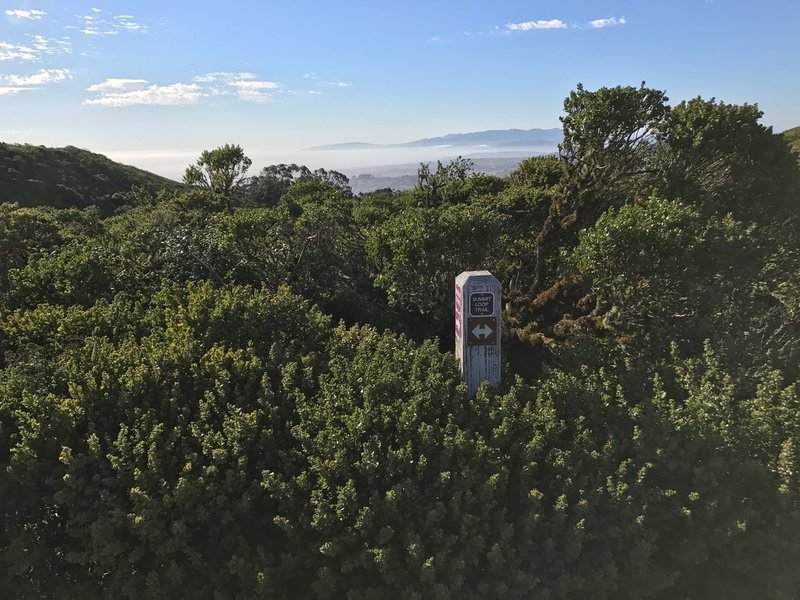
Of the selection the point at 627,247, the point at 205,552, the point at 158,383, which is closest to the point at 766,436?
the point at 627,247

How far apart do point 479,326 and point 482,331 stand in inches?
2.6

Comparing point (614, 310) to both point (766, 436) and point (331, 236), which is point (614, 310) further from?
point (331, 236)

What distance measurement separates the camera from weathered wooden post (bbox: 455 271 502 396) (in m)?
5.50

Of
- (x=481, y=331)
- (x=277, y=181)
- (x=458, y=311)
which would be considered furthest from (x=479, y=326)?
(x=277, y=181)

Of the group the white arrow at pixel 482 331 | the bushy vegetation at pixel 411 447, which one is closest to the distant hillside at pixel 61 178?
the bushy vegetation at pixel 411 447

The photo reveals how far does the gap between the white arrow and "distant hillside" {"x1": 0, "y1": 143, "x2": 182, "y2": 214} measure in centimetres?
3964

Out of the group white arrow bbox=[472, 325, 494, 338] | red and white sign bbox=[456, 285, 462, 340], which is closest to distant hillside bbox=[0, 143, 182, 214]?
red and white sign bbox=[456, 285, 462, 340]

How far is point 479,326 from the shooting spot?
5605 millimetres

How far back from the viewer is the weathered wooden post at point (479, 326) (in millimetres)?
5504

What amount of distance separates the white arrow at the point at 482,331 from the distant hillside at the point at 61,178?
39.6m

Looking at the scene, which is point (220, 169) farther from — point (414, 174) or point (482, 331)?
point (482, 331)

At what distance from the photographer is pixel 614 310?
7578 millimetres

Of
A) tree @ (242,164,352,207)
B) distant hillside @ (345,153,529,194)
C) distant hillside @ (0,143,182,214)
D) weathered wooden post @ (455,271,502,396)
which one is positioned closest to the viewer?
weathered wooden post @ (455,271,502,396)

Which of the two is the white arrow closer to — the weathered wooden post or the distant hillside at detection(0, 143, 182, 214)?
the weathered wooden post
